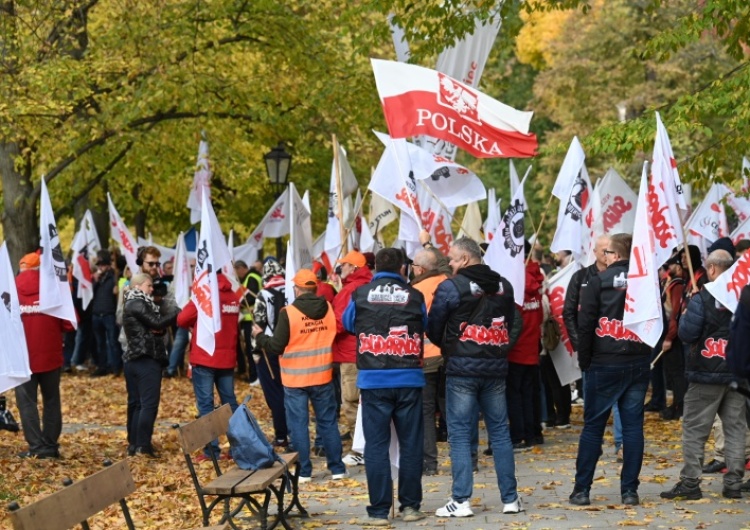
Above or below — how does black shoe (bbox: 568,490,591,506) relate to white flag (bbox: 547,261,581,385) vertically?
below

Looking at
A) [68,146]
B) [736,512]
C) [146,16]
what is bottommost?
[736,512]

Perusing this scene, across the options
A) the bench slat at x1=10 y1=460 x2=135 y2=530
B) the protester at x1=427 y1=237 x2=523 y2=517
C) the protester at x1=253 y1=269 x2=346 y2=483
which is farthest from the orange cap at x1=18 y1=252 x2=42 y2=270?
the bench slat at x1=10 y1=460 x2=135 y2=530

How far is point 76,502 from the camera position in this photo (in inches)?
269

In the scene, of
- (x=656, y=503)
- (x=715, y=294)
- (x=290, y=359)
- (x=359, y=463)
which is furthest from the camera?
(x=359, y=463)

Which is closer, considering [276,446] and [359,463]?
[359,463]

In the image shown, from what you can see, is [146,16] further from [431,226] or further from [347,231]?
[347,231]

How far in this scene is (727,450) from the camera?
10.4m

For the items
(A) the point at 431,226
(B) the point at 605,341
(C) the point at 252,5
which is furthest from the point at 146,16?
(B) the point at 605,341

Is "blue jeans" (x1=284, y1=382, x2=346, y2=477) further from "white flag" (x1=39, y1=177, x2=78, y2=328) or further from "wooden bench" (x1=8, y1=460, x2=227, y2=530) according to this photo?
"wooden bench" (x1=8, y1=460, x2=227, y2=530)

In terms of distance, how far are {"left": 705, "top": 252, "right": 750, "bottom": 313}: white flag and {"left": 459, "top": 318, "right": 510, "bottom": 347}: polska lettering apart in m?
1.57

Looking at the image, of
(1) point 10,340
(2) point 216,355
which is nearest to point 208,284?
(2) point 216,355

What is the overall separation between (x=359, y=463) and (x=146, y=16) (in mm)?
12114

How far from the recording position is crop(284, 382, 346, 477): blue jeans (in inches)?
466

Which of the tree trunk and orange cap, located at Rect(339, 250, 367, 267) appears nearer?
orange cap, located at Rect(339, 250, 367, 267)
